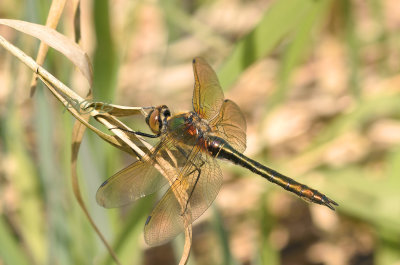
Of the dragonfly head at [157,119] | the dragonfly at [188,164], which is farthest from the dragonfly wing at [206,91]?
the dragonfly head at [157,119]

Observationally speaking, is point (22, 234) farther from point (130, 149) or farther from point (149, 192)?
point (130, 149)

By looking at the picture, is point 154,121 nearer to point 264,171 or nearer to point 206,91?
point 206,91

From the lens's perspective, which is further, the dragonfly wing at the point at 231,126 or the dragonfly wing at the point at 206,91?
the dragonfly wing at the point at 231,126

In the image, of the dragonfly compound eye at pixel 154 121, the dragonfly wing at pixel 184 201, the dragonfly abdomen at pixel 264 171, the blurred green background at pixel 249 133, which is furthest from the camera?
the blurred green background at pixel 249 133

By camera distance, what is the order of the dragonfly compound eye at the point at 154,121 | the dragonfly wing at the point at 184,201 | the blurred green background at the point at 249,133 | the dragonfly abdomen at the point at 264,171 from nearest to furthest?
the dragonfly wing at the point at 184,201 → the dragonfly compound eye at the point at 154,121 → the dragonfly abdomen at the point at 264,171 → the blurred green background at the point at 249,133

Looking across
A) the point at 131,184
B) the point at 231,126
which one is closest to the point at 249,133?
the point at 231,126

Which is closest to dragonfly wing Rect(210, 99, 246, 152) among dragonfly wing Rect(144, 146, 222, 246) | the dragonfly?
the dragonfly

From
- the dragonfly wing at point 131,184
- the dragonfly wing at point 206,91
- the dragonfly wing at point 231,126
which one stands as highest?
the dragonfly wing at point 206,91

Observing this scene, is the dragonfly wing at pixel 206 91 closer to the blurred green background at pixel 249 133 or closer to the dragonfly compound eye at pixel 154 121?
the blurred green background at pixel 249 133
